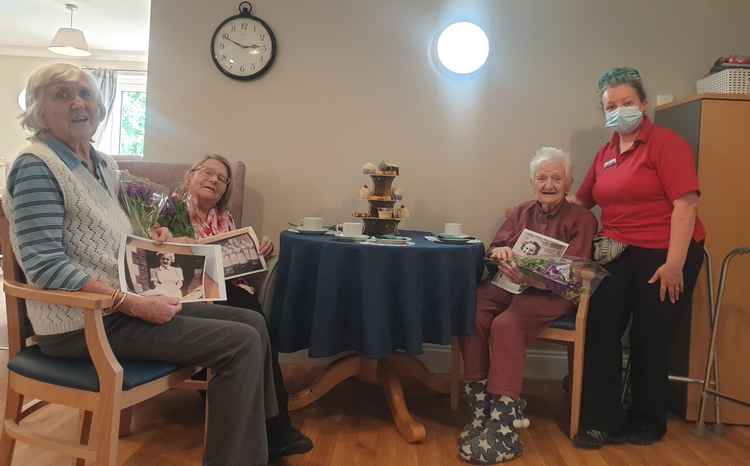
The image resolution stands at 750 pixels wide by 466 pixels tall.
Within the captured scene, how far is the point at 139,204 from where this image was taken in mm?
1551

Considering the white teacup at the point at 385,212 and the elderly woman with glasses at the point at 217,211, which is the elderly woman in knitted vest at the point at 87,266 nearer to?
the elderly woman with glasses at the point at 217,211

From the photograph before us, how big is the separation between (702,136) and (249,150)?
2100mm

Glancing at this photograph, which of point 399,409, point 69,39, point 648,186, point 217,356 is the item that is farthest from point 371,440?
point 69,39

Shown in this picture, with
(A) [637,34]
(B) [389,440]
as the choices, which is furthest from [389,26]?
(B) [389,440]

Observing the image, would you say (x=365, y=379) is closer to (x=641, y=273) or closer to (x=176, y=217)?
(x=176, y=217)

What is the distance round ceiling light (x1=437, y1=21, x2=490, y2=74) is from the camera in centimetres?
256

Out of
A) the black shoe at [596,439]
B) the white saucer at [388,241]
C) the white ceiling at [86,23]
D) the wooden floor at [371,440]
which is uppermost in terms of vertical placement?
the white ceiling at [86,23]

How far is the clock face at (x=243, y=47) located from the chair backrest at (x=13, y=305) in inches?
61.9

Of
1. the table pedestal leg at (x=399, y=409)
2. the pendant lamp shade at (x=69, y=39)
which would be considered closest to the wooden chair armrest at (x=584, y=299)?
the table pedestal leg at (x=399, y=409)

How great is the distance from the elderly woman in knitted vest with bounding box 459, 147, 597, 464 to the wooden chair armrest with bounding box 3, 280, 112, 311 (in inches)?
50.3

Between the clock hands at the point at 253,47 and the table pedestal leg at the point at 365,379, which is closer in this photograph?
the table pedestal leg at the point at 365,379

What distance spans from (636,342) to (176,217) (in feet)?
5.92

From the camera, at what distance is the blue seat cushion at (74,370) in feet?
3.98

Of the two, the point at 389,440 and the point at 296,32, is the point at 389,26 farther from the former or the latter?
the point at 389,440
